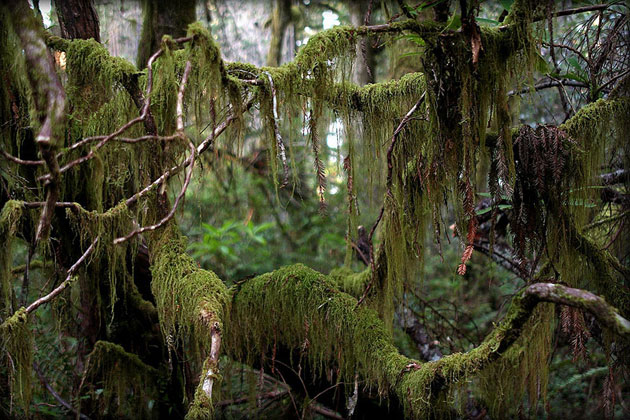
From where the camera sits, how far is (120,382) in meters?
3.77

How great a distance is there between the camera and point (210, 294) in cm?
249

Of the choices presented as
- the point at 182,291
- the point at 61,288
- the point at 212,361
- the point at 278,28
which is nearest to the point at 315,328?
the point at 182,291

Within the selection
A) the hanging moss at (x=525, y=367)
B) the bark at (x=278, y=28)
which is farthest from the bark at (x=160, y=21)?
the hanging moss at (x=525, y=367)

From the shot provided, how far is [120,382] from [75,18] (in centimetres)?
275

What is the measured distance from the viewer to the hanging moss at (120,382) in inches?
146

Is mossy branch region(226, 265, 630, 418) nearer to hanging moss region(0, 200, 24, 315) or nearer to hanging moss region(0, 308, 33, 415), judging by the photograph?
hanging moss region(0, 308, 33, 415)

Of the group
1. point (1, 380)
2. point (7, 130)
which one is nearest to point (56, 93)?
point (7, 130)

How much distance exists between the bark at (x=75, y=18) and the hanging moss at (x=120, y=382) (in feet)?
7.44

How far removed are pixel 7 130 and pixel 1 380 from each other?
195cm

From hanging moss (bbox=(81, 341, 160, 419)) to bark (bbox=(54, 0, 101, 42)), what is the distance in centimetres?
227

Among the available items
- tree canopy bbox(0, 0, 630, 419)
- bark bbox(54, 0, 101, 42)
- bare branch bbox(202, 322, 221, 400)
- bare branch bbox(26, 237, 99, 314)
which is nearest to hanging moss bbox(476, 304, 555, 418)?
tree canopy bbox(0, 0, 630, 419)

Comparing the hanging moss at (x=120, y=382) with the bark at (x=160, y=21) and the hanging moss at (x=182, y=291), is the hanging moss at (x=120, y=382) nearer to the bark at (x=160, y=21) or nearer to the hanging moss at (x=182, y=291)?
the hanging moss at (x=182, y=291)

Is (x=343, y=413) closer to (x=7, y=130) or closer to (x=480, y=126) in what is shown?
(x=480, y=126)

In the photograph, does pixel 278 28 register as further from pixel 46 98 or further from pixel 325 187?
pixel 46 98
